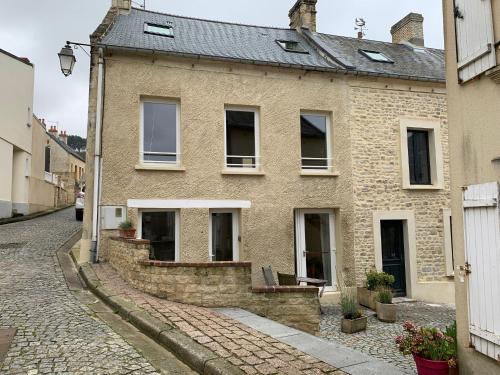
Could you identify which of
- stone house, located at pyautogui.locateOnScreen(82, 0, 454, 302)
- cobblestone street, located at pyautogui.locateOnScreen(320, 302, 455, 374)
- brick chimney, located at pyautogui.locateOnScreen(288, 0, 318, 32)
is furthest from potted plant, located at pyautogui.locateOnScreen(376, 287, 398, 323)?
brick chimney, located at pyautogui.locateOnScreen(288, 0, 318, 32)

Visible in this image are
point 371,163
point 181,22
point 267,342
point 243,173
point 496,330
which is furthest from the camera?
point 181,22

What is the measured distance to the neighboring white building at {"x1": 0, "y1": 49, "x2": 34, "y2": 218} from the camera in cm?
1839

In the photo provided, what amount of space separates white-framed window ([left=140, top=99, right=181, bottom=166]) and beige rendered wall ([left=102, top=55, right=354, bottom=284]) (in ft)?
0.78

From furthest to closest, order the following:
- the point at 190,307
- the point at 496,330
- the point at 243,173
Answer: the point at 243,173 < the point at 190,307 < the point at 496,330

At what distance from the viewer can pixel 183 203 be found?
32.3ft

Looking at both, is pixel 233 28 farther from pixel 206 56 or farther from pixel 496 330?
pixel 496 330

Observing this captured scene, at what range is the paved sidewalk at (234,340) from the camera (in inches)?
157

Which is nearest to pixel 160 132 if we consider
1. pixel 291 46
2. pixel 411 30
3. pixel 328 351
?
pixel 291 46

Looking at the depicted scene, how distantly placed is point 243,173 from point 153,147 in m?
2.27

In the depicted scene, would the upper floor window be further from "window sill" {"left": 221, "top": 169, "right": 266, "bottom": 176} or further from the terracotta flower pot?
Answer: the terracotta flower pot

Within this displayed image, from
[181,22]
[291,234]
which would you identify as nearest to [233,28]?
[181,22]

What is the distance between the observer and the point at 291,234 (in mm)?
10570

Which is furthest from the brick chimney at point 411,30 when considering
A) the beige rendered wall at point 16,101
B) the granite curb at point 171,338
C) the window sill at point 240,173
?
the beige rendered wall at point 16,101

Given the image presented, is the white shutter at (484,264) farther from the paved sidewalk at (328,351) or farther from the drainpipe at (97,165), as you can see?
the drainpipe at (97,165)
